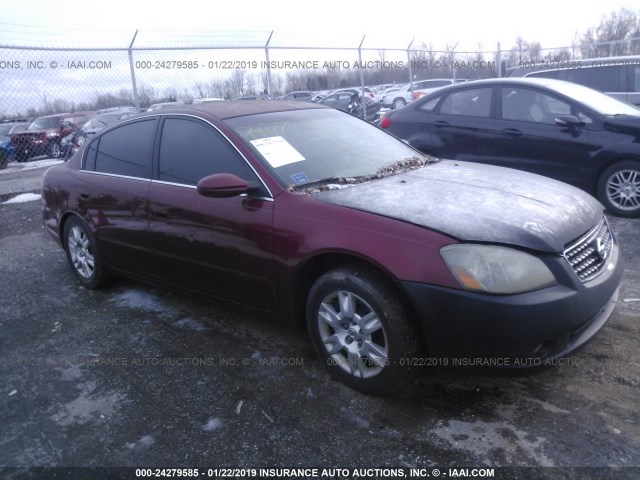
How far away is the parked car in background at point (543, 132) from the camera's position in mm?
5723

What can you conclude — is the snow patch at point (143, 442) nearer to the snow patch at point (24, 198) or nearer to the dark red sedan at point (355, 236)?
the dark red sedan at point (355, 236)

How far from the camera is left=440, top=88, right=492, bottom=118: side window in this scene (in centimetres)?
652

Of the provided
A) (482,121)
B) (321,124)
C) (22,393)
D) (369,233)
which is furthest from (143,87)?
(369,233)

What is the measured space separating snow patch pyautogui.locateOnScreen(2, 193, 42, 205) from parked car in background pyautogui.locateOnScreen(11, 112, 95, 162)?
22.5 feet

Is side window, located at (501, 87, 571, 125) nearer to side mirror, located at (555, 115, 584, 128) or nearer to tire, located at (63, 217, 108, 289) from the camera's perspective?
side mirror, located at (555, 115, 584, 128)

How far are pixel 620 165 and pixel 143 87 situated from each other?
7229mm

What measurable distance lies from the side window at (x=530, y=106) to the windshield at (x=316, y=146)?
105 inches

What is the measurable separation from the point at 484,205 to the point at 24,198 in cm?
816

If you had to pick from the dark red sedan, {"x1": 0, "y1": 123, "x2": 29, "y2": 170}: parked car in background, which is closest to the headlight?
the dark red sedan

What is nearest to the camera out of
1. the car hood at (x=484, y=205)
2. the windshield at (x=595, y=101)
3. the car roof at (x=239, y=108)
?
the car hood at (x=484, y=205)

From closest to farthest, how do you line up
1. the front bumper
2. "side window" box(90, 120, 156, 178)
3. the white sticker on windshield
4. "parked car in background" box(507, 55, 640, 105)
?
the front bumper < the white sticker on windshield < "side window" box(90, 120, 156, 178) < "parked car in background" box(507, 55, 640, 105)

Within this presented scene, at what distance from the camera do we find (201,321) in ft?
13.3

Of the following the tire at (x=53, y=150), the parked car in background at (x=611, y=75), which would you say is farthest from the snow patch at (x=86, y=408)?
the tire at (x=53, y=150)

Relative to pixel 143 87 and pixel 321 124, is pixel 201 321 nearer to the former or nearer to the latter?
pixel 321 124
